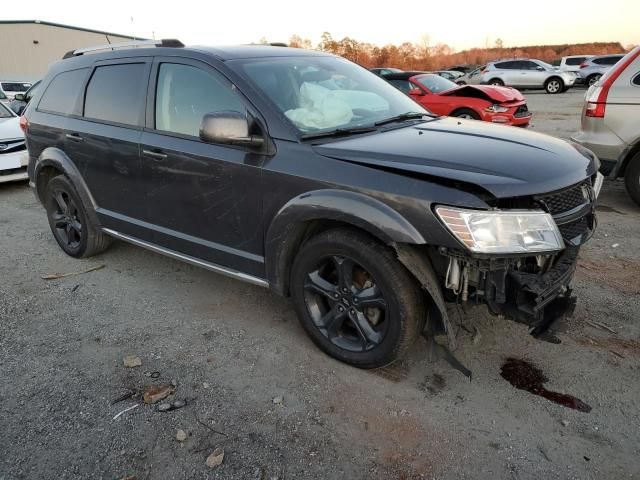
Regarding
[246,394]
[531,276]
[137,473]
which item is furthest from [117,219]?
[531,276]

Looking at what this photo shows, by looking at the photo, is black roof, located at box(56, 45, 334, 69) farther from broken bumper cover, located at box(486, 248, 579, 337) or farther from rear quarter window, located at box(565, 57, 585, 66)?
rear quarter window, located at box(565, 57, 585, 66)

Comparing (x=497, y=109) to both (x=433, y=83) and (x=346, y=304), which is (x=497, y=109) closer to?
(x=433, y=83)

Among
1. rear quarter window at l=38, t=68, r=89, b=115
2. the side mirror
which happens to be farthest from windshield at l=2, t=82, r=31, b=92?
the side mirror

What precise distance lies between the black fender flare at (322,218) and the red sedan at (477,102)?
7485mm

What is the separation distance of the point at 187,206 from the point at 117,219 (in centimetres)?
100

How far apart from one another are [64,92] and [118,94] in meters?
0.95

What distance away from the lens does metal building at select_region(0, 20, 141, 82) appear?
127 feet

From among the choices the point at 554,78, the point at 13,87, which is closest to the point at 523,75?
the point at 554,78

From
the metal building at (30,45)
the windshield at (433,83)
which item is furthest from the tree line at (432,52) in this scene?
the windshield at (433,83)

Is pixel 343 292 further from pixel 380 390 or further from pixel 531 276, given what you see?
pixel 531 276

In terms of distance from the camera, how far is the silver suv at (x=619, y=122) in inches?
211

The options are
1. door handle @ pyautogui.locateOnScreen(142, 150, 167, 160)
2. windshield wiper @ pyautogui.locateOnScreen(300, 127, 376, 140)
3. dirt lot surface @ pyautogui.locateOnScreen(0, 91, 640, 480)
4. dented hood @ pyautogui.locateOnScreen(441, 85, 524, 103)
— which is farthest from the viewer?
dented hood @ pyautogui.locateOnScreen(441, 85, 524, 103)

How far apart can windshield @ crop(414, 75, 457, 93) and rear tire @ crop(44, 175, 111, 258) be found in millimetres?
8602

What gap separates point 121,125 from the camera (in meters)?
3.79
